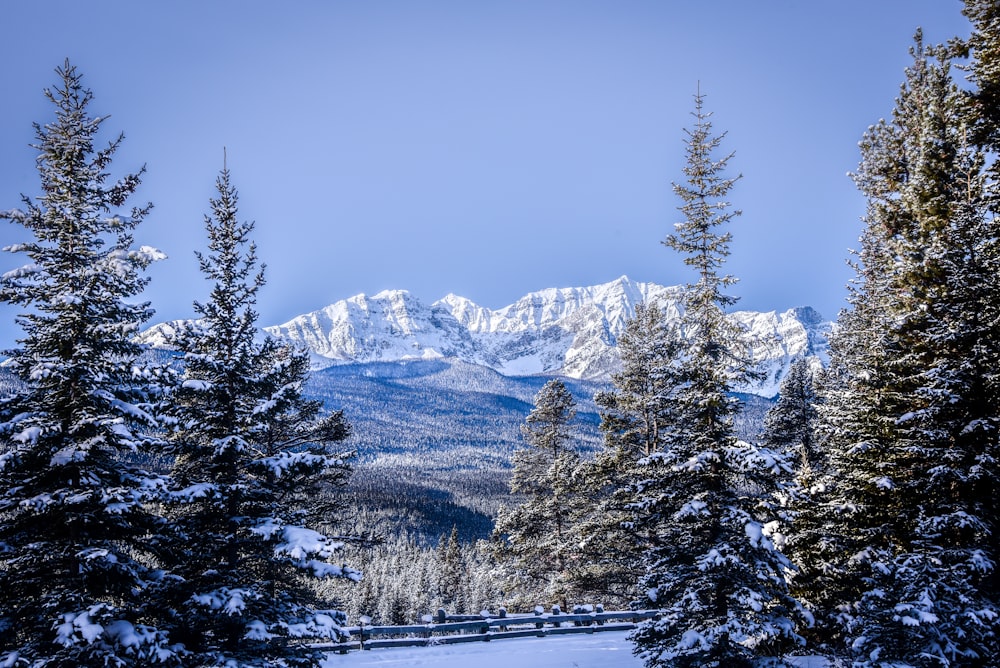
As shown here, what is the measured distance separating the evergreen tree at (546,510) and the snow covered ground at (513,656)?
4.81 metres

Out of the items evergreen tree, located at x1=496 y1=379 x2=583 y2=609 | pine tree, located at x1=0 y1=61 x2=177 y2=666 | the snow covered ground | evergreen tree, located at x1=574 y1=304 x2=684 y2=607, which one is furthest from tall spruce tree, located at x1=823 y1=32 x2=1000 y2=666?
pine tree, located at x1=0 y1=61 x2=177 y2=666

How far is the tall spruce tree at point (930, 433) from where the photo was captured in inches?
434

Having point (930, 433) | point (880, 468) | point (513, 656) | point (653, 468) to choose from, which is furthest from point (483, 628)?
point (930, 433)

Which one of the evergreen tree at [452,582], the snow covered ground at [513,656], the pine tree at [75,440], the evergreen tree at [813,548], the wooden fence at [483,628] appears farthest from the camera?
the evergreen tree at [452,582]

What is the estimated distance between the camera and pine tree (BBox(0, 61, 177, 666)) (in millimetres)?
10078

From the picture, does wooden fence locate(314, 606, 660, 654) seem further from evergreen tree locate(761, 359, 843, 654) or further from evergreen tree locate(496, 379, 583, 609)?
evergreen tree locate(761, 359, 843, 654)

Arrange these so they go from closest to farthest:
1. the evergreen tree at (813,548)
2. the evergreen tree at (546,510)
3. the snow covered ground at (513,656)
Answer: the evergreen tree at (813,548), the snow covered ground at (513,656), the evergreen tree at (546,510)

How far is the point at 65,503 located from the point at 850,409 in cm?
1806

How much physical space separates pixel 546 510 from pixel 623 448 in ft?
19.0

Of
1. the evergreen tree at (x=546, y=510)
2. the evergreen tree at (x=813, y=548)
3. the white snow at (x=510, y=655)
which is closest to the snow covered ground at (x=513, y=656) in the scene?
the white snow at (x=510, y=655)

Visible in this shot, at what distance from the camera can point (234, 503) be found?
41.5 ft

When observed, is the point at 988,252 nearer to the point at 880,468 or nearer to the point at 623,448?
the point at 880,468

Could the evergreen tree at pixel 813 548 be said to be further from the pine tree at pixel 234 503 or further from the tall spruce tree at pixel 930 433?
the pine tree at pixel 234 503

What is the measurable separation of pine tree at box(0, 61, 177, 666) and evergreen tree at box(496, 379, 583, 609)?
16.5m
